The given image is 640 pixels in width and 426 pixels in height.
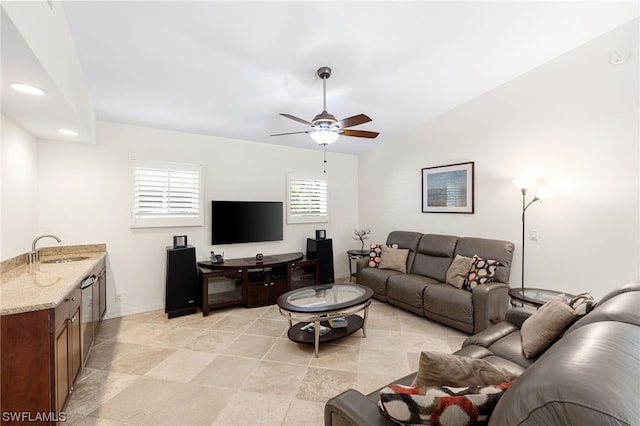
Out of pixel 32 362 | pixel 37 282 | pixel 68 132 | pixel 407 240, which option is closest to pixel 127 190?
pixel 68 132

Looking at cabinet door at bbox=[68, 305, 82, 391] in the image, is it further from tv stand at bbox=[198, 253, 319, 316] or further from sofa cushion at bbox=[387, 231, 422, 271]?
sofa cushion at bbox=[387, 231, 422, 271]

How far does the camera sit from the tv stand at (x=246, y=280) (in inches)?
155

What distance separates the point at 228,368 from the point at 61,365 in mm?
1234

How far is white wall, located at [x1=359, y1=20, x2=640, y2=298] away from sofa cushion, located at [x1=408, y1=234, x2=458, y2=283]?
0.98 feet

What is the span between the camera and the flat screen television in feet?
14.2

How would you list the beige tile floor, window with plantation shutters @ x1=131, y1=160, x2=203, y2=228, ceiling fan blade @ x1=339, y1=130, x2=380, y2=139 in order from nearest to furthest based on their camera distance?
the beige tile floor, ceiling fan blade @ x1=339, y1=130, x2=380, y2=139, window with plantation shutters @ x1=131, y1=160, x2=203, y2=228

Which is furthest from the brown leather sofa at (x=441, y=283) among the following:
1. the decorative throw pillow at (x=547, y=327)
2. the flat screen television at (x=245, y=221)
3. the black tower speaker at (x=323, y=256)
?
the flat screen television at (x=245, y=221)

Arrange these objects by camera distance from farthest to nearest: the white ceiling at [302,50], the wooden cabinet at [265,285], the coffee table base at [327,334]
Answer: the wooden cabinet at [265,285] → the coffee table base at [327,334] → the white ceiling at [302,50]

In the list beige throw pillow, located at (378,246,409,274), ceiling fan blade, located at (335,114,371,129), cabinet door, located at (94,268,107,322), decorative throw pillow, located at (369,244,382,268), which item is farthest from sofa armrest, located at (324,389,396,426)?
decorative throw pillow, located at (369,244,382,268)

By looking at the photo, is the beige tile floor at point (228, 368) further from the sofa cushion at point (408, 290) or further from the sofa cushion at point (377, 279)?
the sofa cushion at point (377, 279)

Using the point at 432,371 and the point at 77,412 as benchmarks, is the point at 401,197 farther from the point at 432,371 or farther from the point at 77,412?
the point at 77,412

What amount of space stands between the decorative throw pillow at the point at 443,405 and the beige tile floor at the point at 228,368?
3.90 ft

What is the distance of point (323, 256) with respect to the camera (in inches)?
196

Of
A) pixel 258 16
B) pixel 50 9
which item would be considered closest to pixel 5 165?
pixel 50 9
